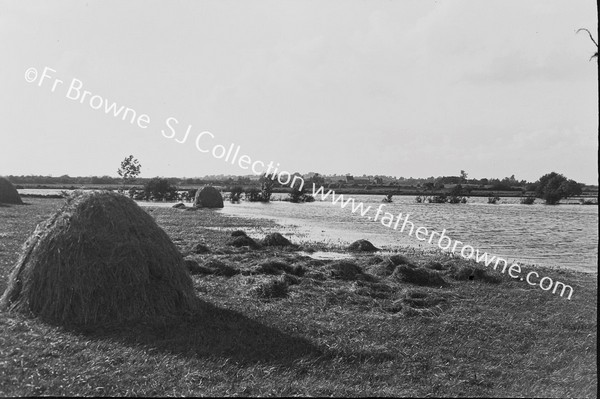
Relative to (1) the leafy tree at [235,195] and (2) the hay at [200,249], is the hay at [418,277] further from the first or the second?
(1) the leafy tree at [235,195]

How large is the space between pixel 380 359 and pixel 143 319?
4.48 meters

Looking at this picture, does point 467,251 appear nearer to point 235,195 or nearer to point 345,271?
point 345,271

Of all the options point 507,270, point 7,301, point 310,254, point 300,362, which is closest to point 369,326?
point 300,362

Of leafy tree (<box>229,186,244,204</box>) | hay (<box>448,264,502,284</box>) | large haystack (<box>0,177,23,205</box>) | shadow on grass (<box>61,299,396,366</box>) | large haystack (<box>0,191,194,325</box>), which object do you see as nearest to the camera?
shadow on grass (<box>61,299,396,366</box>)

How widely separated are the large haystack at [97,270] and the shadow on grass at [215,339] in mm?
510

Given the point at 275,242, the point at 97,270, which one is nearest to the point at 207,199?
the point at 275,242

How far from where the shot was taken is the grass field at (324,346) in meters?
7.63

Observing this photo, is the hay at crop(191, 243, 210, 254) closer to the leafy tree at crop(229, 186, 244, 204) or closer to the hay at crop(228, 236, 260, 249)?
the hay at crop(228, 236, 260, 249)

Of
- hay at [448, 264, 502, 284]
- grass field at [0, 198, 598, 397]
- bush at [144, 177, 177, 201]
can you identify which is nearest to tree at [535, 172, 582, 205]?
bush at [144, 177, 177, 201]

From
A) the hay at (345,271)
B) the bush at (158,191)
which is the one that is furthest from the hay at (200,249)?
the bush at (158,191)

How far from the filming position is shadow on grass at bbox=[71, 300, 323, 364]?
8.91 meters

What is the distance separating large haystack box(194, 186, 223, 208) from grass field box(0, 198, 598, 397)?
153ft

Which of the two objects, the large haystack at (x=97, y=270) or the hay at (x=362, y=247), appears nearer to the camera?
the large haystack at (x=97, y=270)

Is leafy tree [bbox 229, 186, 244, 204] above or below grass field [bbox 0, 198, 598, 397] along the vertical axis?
above
